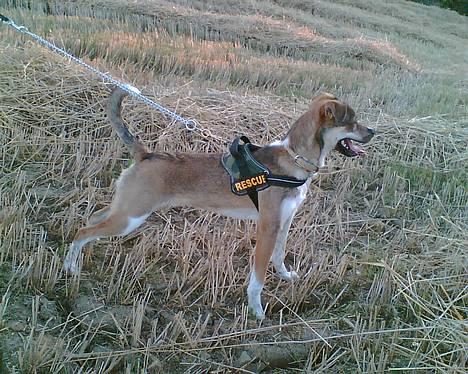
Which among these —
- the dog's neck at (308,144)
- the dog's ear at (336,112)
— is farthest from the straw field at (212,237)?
the dog's ear at (336,112)

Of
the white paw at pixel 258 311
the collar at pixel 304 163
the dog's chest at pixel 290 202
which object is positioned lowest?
the white paw at pixel 258 311

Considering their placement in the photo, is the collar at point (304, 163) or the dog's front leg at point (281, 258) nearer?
the collar at point (304, 163)

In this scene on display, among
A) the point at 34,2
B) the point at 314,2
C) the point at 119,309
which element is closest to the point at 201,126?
the point at 119,309

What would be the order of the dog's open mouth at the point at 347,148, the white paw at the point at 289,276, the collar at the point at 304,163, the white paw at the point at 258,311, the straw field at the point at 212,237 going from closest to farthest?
the straw field at the point at 212,237
the white paw at the point at 258,311
the collar at the point at 304,163
the dog's open mouth at the point at 347,148
the white paw at the point at 289,276

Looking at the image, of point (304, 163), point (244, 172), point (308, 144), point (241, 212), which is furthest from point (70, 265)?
point (308, 144)

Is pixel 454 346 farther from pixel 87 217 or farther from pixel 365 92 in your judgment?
pixel 365 92

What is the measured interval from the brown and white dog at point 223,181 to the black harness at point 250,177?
0.06m

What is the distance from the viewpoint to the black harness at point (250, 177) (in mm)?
4059

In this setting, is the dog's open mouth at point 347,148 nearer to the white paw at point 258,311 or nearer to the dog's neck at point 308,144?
the dog's neck at point 308,144

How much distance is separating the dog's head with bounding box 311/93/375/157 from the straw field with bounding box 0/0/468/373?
42.8 inches

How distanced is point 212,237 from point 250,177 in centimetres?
100

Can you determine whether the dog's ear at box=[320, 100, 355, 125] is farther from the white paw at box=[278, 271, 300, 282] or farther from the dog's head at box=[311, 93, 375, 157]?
the white paw at box=[278, 271, 300, 282]

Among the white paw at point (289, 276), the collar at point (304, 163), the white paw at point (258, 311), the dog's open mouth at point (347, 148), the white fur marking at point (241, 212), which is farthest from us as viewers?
the white paw at point (289, 276)

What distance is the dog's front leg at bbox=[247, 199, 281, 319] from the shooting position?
159 inches
